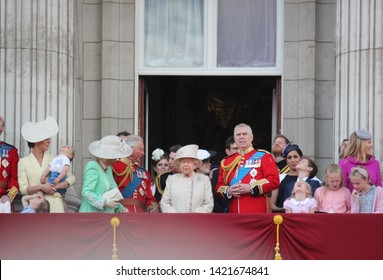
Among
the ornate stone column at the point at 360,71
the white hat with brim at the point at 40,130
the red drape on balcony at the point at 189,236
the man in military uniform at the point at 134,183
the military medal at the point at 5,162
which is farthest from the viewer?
the ornate stone column at the point at 360,71

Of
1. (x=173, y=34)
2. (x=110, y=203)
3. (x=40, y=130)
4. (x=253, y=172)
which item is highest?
(x=173, y=34)

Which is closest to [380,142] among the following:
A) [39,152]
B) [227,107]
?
[39,152]

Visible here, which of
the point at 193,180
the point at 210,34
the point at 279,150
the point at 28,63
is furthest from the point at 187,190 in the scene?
the point at 210,34

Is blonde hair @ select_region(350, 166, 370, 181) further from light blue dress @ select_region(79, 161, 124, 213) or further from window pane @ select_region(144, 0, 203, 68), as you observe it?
window pane @ select_region(144, 0, 203, 68)

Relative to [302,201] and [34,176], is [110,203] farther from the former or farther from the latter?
[302,201]

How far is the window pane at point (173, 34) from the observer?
2072 cm

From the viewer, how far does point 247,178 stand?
16.8 meters

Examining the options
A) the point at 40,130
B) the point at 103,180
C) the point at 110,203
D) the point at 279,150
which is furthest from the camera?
the point at 279,150

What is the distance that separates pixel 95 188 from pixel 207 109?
29.9 ft

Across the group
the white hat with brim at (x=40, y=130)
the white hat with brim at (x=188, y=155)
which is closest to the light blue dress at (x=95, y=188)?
the white hat with brim at (x=188, y=155)

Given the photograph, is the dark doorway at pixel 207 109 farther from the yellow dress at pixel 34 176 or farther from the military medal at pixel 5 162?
the military medal at pixel 5 162

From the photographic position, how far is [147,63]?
67.9ft

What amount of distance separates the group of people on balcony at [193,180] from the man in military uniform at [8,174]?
0.5 inches
